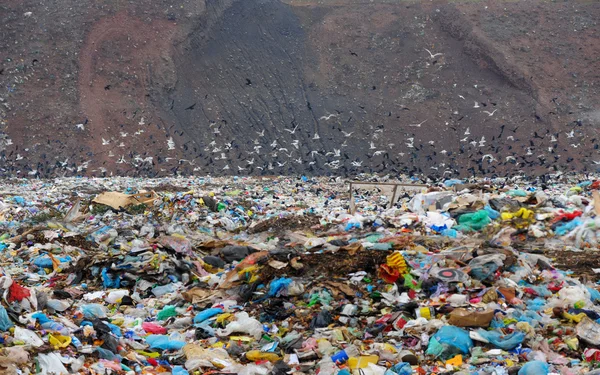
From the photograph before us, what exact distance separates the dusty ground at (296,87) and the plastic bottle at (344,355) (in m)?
15.1

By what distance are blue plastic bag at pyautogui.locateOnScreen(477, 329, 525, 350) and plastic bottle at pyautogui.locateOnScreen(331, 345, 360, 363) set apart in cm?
91

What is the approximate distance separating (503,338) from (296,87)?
Answer: 21446mm

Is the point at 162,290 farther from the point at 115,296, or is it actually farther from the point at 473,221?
the point at 473,221

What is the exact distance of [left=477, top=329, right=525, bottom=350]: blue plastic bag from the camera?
480 centimetres

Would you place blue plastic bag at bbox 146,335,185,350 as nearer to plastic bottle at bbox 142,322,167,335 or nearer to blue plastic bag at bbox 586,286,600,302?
plastic bottle at bbox 142,322,167,335

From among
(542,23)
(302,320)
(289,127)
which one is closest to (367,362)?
(302,320)

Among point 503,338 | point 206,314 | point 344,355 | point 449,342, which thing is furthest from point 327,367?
point 206,314

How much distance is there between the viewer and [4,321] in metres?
4.56

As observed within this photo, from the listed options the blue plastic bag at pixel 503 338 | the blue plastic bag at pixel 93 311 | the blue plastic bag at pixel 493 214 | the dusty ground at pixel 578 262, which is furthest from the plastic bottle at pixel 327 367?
the blue plastic bag at pixel 493 214

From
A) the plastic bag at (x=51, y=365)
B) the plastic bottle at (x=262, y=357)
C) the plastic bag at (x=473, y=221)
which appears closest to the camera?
the plastic bag at (x=51, y=365)

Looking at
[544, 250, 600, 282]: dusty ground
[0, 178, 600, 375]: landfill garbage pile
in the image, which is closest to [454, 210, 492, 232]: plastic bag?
[0, 178, 600, 375]: landfill garbage pile

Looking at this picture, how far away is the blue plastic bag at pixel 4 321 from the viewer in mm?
4523

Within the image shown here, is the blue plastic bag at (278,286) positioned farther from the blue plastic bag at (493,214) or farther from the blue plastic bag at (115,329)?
the blue plastic bag at (493,214)

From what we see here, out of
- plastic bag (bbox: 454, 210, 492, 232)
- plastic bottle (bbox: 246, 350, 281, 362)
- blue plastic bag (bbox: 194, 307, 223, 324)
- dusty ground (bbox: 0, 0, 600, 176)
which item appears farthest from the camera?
dusty ground (bbox: 0, 0, 600, 176)
